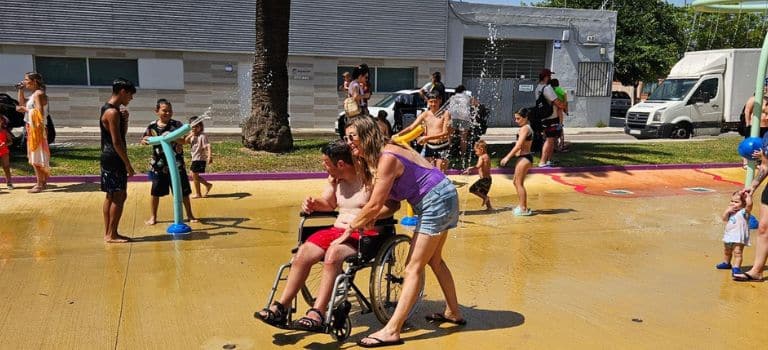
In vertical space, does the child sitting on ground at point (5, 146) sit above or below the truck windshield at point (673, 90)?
below

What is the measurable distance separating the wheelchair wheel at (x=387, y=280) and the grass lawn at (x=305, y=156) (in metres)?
6.70

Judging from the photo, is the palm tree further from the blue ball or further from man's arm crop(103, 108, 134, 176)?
the blue ball

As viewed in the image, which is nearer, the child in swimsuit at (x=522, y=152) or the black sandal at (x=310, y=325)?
the black sandal at (x=310, y=325)

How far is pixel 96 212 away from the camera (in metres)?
8.12

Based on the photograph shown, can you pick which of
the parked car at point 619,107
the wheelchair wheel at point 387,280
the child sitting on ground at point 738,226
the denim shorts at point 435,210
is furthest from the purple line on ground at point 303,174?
the parked car at point 619,107

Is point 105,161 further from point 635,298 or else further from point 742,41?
point 742,41

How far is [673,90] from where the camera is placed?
800 inches

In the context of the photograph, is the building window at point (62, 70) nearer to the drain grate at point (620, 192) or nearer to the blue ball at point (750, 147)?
the drain grate at point (620, 192)

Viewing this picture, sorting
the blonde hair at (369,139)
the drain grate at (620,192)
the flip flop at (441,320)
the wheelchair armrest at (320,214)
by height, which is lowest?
the flip flop at (441,320)

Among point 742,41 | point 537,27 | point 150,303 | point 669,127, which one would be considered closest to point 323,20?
point 537,27

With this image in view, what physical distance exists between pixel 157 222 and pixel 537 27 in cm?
2146

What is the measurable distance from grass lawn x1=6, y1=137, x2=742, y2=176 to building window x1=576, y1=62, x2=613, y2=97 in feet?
36.2

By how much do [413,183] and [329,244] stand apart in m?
0.73

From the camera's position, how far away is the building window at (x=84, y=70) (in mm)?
20750
